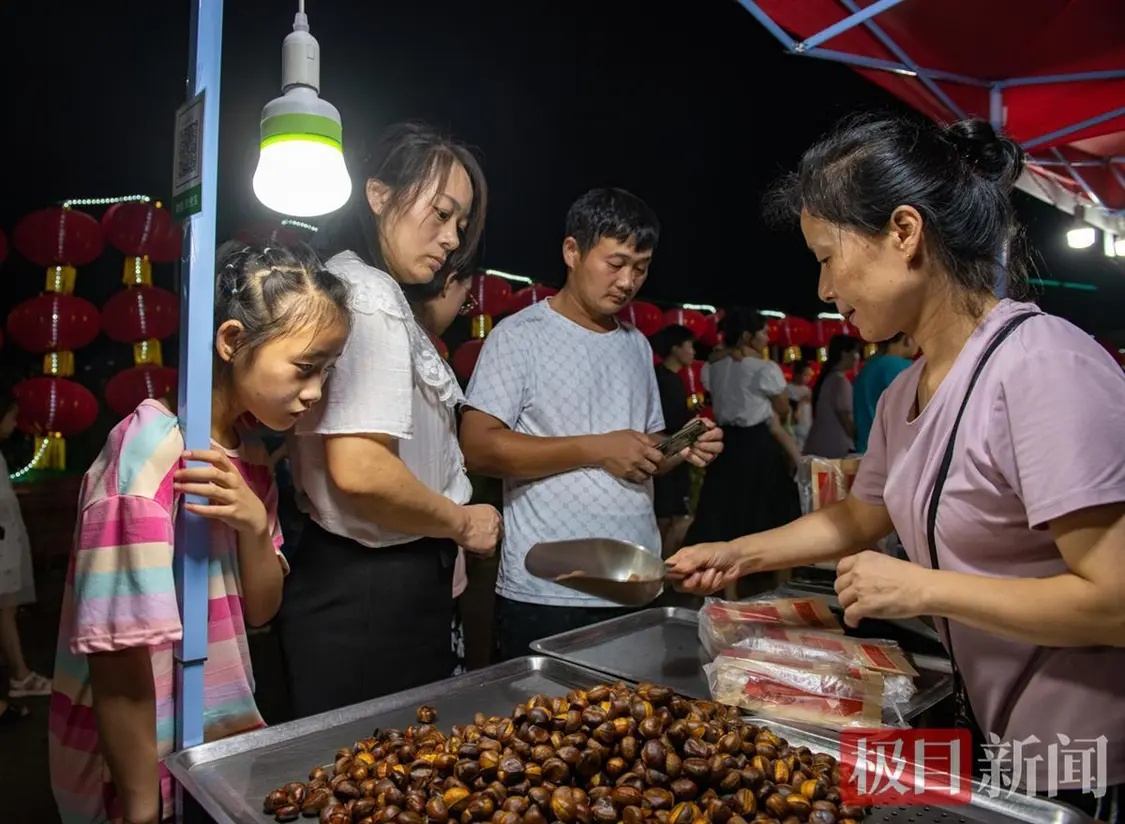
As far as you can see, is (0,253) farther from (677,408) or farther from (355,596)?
(355,596)

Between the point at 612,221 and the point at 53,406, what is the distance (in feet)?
12.8

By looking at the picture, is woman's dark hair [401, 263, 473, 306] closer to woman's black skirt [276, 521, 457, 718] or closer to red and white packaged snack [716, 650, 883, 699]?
woman's black skirt [276, 521, 457, 718]

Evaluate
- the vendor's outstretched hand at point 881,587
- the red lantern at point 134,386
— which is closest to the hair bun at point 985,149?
the vendor's outstretched hand at point 881,587

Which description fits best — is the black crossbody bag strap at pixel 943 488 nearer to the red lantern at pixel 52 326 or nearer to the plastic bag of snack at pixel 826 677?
the plastic bag of snack at pixel 826 677

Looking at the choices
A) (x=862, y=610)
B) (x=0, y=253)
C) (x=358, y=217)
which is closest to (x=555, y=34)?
(x=0, y=253)

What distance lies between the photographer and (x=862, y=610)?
3.49 ft

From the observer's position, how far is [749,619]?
146 cm

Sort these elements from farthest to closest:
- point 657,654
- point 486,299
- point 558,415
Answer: point 486,299
point 558,415
point 657,654

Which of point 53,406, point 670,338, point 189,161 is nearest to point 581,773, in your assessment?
point 189,161

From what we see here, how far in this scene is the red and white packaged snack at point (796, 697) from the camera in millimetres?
1137

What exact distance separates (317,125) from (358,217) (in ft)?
1.50

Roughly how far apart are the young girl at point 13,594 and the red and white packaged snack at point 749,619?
128 inches

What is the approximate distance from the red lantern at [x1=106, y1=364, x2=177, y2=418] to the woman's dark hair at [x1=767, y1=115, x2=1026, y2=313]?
4.29m

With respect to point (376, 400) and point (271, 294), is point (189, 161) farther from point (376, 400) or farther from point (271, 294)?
point (376, 400)
